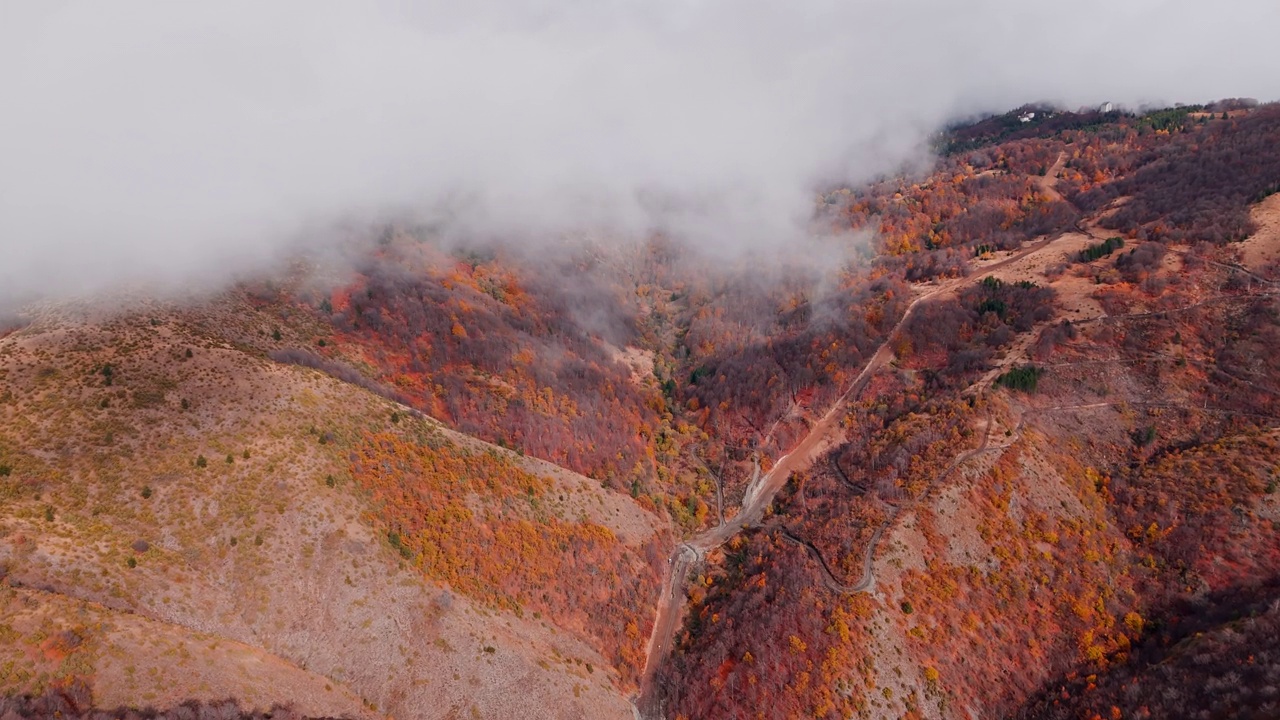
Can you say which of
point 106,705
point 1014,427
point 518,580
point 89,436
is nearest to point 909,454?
point 1014,427

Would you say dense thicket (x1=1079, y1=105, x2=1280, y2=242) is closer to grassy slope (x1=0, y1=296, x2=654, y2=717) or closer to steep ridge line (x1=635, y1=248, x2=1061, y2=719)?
steep ridge line (x1=635, y1=248, x2=1061, y2=719)

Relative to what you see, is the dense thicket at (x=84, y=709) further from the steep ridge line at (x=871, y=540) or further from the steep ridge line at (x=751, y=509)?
the steep ridge line at (x=871, y=540)

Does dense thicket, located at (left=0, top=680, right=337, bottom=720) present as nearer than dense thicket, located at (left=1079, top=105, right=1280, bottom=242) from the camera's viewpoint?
Yes

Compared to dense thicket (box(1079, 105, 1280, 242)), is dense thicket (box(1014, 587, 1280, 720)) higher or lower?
lower

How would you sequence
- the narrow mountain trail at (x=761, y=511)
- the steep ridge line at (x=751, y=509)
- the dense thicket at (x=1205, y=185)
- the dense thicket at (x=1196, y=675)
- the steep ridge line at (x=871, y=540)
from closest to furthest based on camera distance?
1. the dense thicket at (x=1196, y=675)
2. the steep ridge line at (x=871, y=540)
3. the narrow mountain trail at (x=761, y=511)
4. the steep ridge line at (x=751, y=509)
5. the dense thicket at (x=1205, y=185)

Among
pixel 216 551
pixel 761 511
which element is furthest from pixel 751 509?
pixel 216 551

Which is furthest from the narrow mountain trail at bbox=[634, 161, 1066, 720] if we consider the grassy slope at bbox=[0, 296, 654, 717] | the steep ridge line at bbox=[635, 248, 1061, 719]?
the grassy slope at bbox=[0, 296, 654, 717]

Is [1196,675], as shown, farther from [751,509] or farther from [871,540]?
[751,509]

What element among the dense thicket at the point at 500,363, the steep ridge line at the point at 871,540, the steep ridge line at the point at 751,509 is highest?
the dense thicket at the point at 500,363

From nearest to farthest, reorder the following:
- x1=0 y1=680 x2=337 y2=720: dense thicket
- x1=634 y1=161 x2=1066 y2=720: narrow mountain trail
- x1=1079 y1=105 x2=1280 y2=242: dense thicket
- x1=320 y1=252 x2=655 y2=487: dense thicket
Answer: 1. x1=0 y1=680 x2=337 y2=720: dense thicket
2. x1=634 y1=161 x2=1066 y2=720: narrow mountain trail
3. x1=320 y1=252 x2=655 y2=487: dense thicket
4. x1=1079 y1=105 x2=1280 y2=242: dense thicket

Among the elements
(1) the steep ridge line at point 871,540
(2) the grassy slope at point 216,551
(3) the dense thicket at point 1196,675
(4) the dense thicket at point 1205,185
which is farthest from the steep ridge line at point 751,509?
(3) the dense thicket at point 1196,675

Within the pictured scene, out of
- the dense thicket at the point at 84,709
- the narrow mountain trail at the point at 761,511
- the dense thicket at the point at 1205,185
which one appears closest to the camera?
the dense thicket at the point at 84,709

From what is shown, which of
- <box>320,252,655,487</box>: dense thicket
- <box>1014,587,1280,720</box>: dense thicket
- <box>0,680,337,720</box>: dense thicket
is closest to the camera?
<box>0,680,337,720</box>: dense thicket
